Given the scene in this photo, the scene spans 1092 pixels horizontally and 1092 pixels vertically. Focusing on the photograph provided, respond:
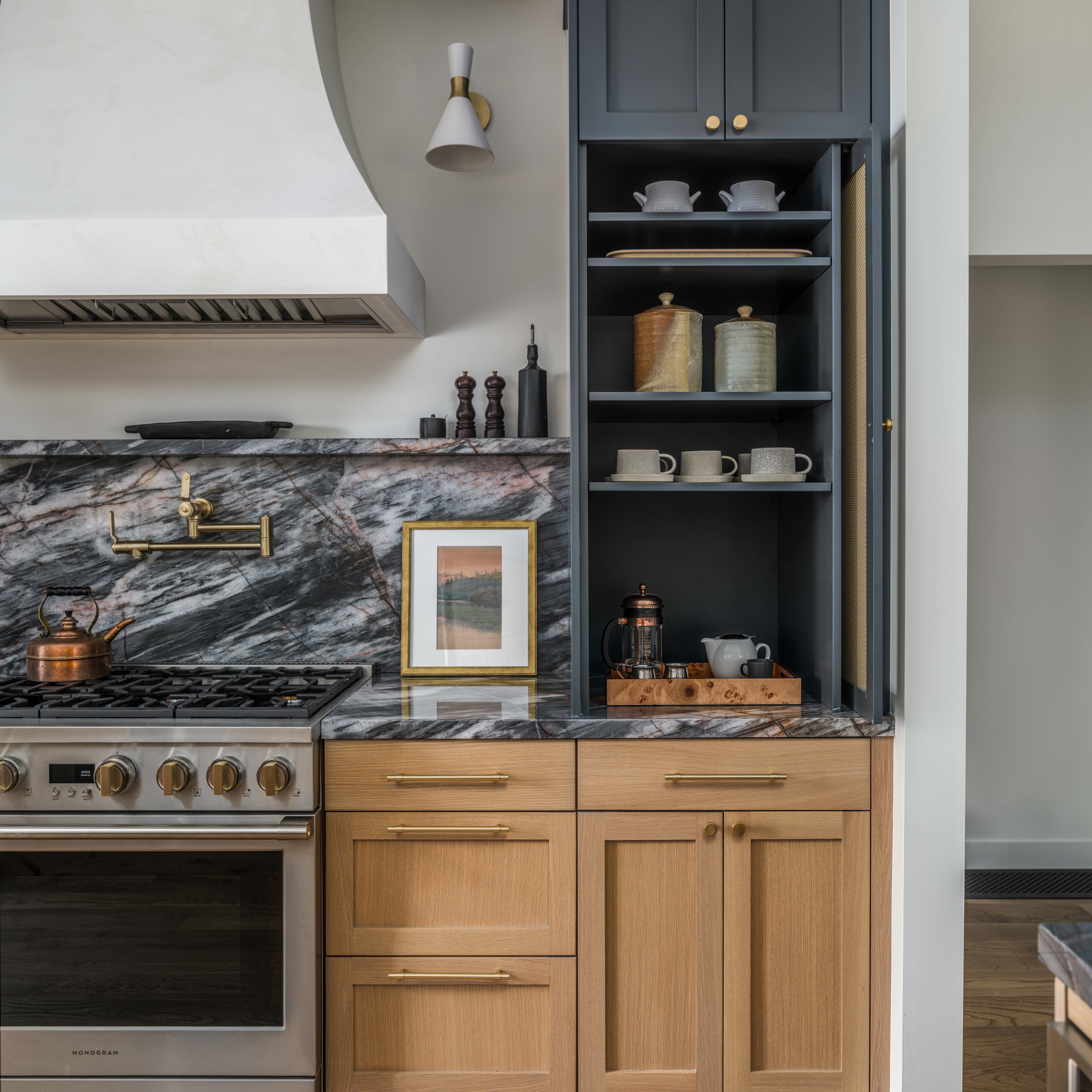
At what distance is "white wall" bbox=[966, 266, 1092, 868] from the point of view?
2977 mm

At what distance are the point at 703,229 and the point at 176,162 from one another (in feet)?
3.95

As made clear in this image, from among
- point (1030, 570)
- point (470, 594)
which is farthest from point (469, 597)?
point (1030, 570)

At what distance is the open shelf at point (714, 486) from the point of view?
1.73m

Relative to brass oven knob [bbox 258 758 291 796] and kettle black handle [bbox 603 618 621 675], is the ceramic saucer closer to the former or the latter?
kettle black handle [bbox 603 618 621 675]

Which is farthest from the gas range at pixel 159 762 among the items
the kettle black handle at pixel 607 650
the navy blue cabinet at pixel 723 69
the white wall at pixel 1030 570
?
the white wall at pixel 1030 570

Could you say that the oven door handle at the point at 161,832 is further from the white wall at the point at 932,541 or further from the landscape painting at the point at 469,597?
the white wall at the point at 932,541

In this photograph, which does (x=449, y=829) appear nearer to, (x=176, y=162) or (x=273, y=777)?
(x=273, y=777)

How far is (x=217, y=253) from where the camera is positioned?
69.1 inches

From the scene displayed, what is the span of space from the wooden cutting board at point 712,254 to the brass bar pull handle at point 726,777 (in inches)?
43.6

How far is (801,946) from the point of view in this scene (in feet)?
5.45

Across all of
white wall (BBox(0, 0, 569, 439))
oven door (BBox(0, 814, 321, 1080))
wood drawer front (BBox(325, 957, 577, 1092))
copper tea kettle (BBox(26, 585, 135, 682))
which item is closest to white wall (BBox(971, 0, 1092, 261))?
white wall (BBox(0, 0, 569, 439))

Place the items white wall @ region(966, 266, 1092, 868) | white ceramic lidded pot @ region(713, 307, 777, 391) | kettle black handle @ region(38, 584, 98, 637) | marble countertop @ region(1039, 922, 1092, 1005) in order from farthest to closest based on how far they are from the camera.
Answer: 1. white wall @ region(966, 266, 1092, 868)
2. kettle black handle @ region(38, 584, 98, 637)
3. white ceramic lidded pot @ region(713, 307, 777, 391)
4. marble countertop @ region(1039, 922, 1092, 1005)

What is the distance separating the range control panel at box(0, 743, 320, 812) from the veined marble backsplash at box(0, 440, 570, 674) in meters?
0.67

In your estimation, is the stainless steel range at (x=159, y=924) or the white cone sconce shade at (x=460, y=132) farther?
the white cone sconce shade at (x=460, y=132)
